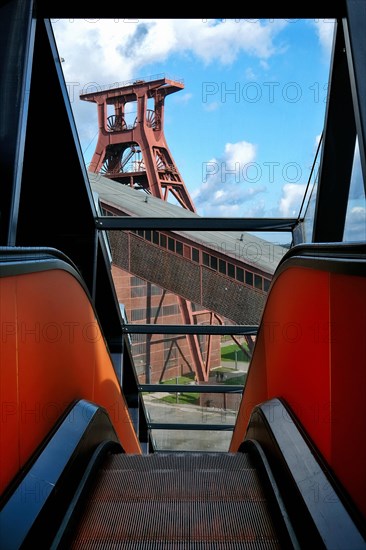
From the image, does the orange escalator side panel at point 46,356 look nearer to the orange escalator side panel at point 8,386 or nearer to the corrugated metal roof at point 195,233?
the orange escalator side panel at point 8,386

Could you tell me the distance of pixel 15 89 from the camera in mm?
3861

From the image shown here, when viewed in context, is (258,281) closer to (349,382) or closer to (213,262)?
(213,262)

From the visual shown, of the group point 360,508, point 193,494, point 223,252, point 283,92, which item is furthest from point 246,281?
point 360,508

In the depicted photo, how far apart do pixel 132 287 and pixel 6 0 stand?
6593 mm

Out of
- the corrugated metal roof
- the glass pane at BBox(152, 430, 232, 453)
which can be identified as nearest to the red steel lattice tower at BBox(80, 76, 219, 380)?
the corrugated metal roof

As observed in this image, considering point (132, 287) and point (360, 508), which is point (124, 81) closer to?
point (132, 287)

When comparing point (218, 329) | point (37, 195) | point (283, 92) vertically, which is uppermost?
point (283, 92)

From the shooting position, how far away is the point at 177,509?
232 cm

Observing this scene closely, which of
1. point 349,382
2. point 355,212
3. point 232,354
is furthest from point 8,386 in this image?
point 232,354

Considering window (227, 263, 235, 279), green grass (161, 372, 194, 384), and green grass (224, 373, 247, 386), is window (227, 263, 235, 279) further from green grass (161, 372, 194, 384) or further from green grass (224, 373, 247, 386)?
green grass (224, 373, 247, 386)

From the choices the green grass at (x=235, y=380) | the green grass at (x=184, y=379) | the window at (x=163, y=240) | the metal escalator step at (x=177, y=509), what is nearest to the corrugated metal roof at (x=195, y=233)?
the window at (x=163, y=240)

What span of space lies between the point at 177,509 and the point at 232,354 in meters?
8.82

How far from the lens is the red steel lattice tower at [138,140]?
8180 millimetres

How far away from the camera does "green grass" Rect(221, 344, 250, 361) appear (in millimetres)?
10797
